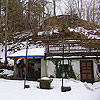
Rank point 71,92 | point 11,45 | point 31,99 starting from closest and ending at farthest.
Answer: point 31,99
point 71,92
point 11,45

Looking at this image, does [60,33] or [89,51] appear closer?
[89,51]

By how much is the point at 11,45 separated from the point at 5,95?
576 inches

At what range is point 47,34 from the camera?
2088 cm

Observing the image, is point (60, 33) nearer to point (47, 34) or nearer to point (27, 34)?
point (47, 34)

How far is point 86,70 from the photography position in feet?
38.5

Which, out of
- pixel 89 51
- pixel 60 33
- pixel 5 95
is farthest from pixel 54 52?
pixel 60 33

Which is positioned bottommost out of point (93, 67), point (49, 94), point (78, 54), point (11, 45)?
point (49, 94)

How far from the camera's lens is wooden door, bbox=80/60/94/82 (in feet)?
38.1

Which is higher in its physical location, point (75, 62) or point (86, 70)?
point (75, 62)

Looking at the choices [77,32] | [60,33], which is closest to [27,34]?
[60,33]

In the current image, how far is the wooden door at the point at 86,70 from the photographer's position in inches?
457

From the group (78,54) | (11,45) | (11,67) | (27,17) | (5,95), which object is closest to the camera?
(5,95)

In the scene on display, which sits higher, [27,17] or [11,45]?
[27,17]

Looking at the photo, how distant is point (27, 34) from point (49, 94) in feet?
56.0
